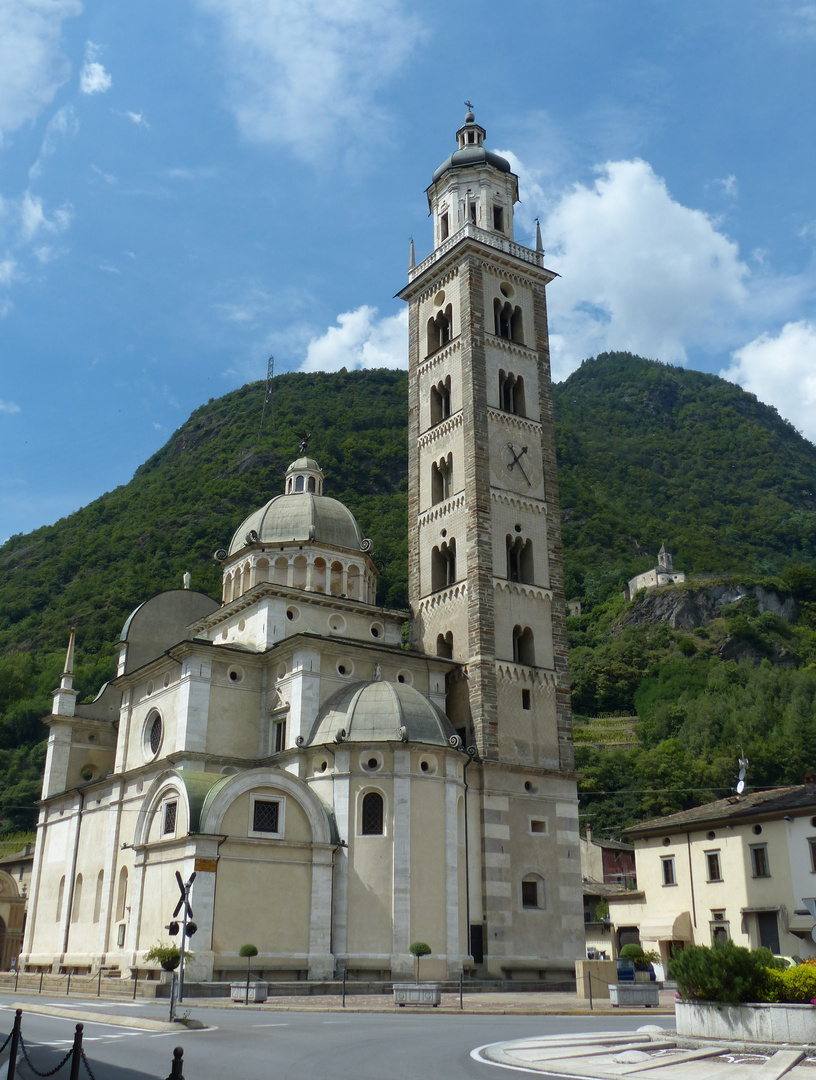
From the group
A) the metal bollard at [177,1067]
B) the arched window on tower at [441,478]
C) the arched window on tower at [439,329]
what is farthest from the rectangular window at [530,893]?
the metal bollard at [177,1067]

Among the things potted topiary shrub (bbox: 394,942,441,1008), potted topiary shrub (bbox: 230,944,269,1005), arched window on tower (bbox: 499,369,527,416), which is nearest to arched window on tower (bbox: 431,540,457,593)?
arched window on tower (bbox: 499,369,527,416)

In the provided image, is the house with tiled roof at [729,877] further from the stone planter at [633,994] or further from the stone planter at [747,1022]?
the stone planter at [747,1022]

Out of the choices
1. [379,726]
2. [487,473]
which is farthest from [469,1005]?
[487,473]

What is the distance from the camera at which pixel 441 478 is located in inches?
1725

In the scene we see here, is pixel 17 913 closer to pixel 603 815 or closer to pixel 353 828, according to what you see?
pixel 353 828

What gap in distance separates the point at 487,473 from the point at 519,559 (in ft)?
12.4

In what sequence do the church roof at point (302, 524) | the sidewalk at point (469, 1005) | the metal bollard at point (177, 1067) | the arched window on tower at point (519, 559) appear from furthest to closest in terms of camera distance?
1. the church roof at point (302, 524)
2. the arched window on tower at point (519, 559)
3. the sidewalk at point (469, 1005)
4. the metal bollard at point (177, 1067)

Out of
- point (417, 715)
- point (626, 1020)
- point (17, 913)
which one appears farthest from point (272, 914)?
point (17, 913)

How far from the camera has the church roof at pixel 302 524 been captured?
42812 mm

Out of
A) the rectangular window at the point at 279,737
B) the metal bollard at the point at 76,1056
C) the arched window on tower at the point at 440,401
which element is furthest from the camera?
the arched window on tower at the point at 440,401

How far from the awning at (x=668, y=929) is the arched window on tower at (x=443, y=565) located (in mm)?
15354

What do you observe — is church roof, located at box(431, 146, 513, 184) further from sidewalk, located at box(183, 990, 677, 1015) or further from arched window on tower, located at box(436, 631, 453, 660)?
sidewalk, located at box(183, 990, 677, 1015)

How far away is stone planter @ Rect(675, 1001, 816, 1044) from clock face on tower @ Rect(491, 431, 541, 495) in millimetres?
28284

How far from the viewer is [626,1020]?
1975 cm
